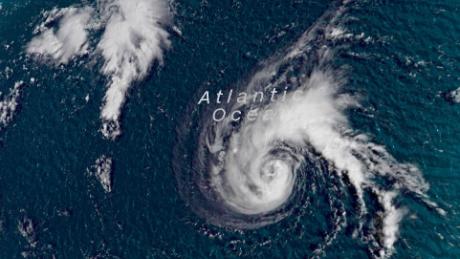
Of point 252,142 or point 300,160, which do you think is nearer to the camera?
point 300,160

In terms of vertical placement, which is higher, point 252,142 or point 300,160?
point 252,142

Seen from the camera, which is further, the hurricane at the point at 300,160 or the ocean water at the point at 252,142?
the ocean water at the point at 252,142

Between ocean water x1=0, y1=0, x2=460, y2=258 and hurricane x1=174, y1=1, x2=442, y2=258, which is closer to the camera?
hurricane x1=174, y1=1, x2=442, y2=258

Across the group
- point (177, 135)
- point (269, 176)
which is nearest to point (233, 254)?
point (269, 176)

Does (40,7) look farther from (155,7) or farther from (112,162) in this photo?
(112,162)
